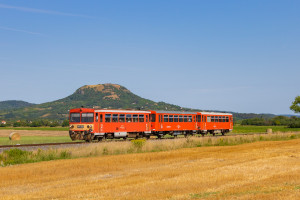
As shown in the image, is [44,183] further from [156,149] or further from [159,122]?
[159,122]

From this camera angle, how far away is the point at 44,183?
16.7m

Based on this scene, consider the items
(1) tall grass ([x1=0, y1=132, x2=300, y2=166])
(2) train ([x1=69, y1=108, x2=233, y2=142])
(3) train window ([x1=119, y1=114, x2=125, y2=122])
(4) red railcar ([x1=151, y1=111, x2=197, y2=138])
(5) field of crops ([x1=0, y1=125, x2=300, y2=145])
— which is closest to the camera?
(1) tall grass ([x1=0, y1=132, x2=300, y2=166])

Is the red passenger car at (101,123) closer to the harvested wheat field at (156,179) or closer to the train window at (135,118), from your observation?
the train window at (135,118)

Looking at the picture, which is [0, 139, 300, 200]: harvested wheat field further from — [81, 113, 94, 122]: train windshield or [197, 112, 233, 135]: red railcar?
[197, 112, 233, 135]: red railcar

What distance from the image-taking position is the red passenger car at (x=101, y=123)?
39.0 metres

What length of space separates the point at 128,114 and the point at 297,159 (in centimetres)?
2386

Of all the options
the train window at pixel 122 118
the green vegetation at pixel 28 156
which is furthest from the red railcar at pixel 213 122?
the green vegetation at pixel 28 156

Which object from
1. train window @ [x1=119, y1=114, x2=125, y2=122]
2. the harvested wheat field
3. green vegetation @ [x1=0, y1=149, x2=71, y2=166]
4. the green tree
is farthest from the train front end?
the green tree

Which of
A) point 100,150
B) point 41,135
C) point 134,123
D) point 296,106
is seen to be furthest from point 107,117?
point 296,106

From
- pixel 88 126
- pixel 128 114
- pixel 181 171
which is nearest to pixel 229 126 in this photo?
pixel 128 114

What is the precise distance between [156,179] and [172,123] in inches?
1316

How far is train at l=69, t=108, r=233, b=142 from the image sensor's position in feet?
129

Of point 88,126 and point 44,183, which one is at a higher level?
point 88,126

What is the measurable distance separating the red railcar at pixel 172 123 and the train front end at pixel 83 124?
33.2ft
